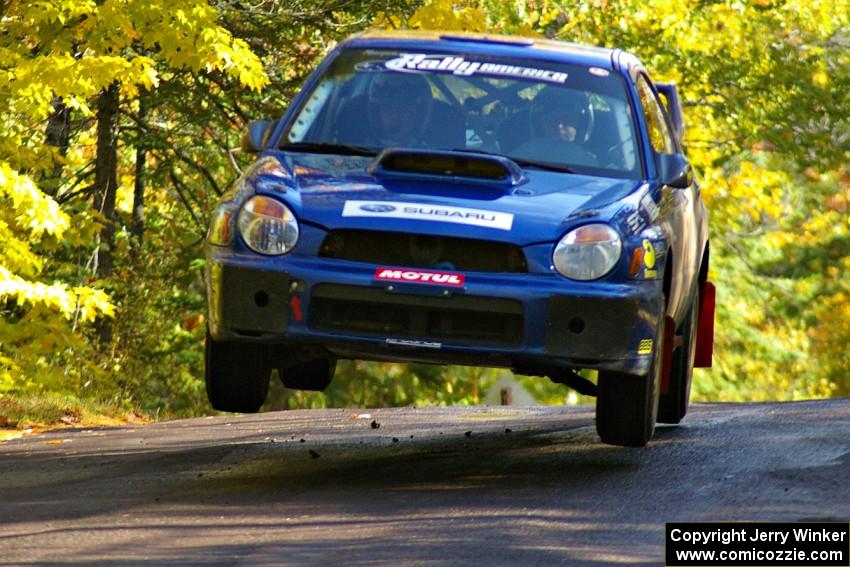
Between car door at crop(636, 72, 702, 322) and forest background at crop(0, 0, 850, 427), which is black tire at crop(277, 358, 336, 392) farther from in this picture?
forest background at crop(0, 0, 850, 427)

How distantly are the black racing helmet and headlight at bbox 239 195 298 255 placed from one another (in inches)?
58.7

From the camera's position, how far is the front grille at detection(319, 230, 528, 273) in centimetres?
787

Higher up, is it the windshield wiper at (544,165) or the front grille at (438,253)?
the windshield wiper at (544,165)

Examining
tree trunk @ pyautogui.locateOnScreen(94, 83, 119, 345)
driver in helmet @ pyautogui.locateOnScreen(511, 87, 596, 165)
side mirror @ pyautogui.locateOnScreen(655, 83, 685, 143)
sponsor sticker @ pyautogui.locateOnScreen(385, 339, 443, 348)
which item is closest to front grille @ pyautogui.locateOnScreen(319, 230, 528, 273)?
sponsor sticker @ pyautogui.locateOnScreen(385, 339, 443, 348)

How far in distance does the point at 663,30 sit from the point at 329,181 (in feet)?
65.2

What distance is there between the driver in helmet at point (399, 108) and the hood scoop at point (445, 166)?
0.49 meters

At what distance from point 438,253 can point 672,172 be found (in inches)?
57.5

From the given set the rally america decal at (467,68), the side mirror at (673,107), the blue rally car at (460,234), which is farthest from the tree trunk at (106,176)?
the blue rally car at (460,234)

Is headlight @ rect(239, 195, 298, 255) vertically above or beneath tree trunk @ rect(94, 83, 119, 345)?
above

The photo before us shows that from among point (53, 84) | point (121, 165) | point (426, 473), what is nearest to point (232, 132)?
point (121, 165)

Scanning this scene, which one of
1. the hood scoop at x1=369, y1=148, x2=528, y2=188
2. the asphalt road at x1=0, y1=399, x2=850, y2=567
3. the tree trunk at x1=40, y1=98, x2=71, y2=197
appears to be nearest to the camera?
the asphalt road at x1=0, y1=399, x2=850, y2=567

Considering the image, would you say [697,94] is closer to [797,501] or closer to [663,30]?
[663,30]

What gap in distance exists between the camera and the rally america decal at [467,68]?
30.3ft

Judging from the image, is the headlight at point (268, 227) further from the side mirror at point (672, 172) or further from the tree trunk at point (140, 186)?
the tree trunk at point (140, 186)
